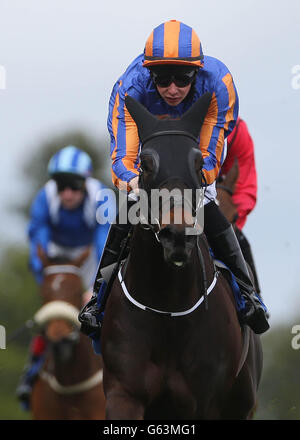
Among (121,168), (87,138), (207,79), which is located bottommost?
(87,138)

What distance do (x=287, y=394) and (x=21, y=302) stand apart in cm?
1623

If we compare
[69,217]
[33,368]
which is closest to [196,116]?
[33,368]

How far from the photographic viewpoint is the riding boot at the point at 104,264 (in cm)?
668

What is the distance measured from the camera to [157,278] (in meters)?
6.12

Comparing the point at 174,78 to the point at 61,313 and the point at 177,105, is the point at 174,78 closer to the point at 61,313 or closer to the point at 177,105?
the point at 177,105

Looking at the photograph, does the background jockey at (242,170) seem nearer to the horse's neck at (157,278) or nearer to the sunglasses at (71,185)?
the sunglasses at (71,185)

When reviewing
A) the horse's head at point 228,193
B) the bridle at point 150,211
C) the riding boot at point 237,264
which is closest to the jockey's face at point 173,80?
the bridle at point 150,211

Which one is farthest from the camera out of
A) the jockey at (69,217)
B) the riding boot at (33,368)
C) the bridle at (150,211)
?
the jockey at (69,217)

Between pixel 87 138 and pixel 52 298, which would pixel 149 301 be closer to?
pixel 52 298

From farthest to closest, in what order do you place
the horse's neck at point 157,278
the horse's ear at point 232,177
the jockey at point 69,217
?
the jockey at point 69,217 → the horse's ear at point 232,177 → the horse's neck at point 157,278

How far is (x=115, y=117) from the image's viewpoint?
254 inches

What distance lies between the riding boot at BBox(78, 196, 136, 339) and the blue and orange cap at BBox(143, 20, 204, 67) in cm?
108

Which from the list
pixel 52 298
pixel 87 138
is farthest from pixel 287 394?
pixel 87 138

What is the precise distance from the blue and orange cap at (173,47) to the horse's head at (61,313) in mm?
3697
